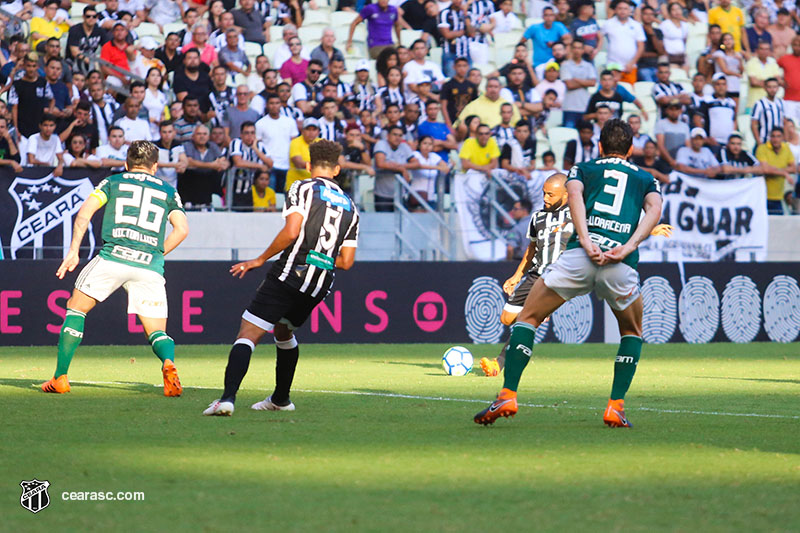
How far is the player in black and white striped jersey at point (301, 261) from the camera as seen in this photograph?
8492 millimetres

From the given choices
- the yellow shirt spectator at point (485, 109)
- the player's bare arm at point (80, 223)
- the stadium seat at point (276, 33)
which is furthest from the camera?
the stadium seat at point (276, 33)

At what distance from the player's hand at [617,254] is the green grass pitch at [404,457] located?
1.12 metres

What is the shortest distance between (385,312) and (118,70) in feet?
18.3

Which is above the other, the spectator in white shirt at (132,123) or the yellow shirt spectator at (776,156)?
the spectator in white shirt at (132,123)

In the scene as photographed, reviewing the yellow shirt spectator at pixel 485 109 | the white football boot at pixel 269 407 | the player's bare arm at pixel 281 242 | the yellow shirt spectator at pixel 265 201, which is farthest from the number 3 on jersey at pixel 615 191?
the yellow shirt spectator at pixel 485 109

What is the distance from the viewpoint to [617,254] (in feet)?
25.8

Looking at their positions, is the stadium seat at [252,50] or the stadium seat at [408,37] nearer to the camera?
the stadium seat at [252,50]

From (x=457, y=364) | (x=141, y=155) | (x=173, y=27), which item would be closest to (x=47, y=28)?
(x=173, y=27)

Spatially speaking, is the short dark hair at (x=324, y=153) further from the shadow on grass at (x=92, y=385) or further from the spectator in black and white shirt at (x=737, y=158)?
the spectator in black and white shirt at (x=737, y=158)

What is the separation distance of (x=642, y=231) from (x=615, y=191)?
34cm

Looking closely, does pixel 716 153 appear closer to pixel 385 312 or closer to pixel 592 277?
pixel 385 312

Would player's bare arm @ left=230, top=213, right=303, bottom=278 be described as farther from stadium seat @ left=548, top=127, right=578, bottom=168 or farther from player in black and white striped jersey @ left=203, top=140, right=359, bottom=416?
stadium seat @ left=548, top=127, right=578, bottom=168

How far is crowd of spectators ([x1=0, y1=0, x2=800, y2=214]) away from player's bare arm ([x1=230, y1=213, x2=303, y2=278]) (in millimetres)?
8753

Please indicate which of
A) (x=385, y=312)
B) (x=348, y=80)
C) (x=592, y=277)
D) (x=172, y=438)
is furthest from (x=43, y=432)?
(x=348, y=80)
